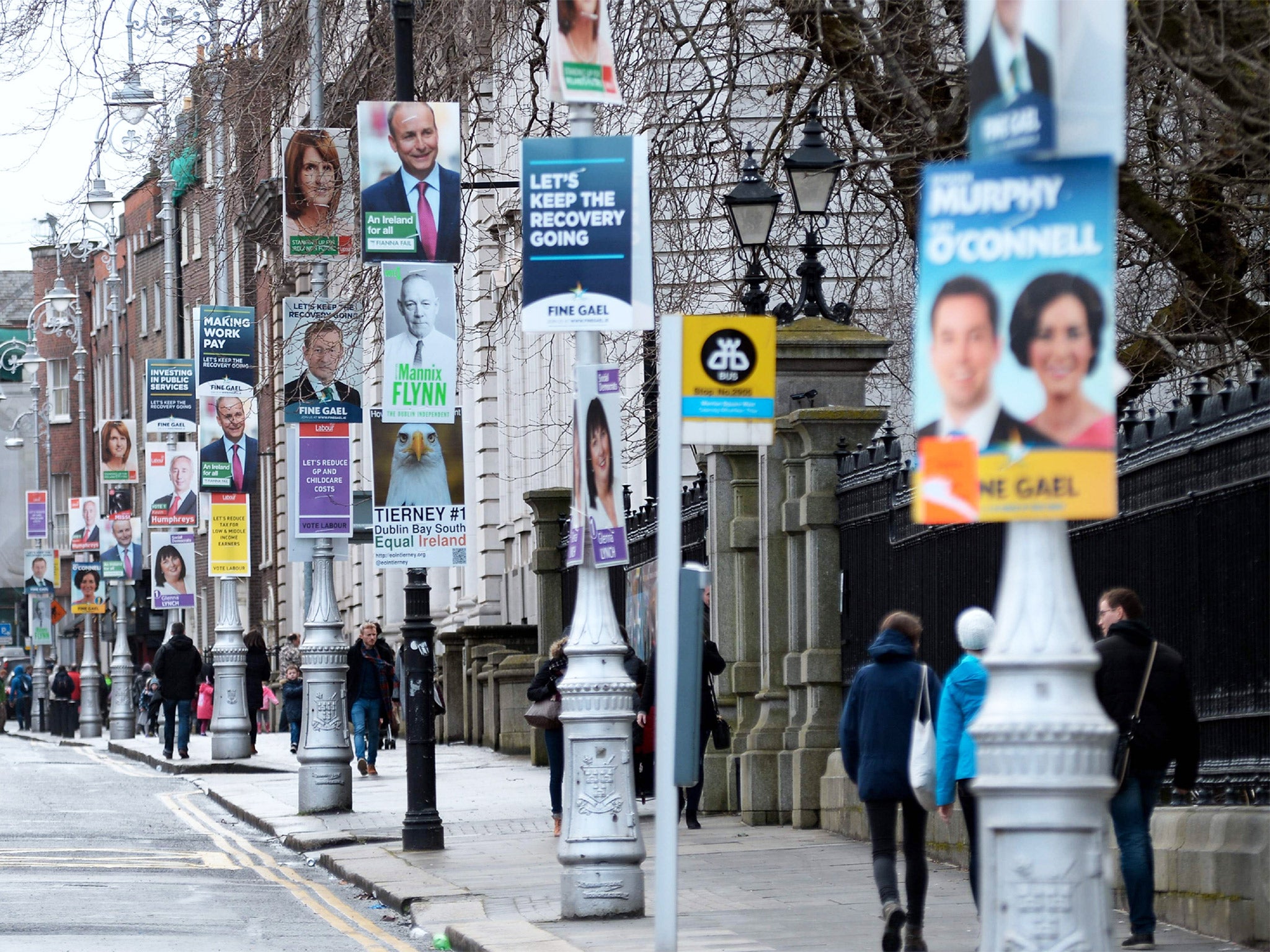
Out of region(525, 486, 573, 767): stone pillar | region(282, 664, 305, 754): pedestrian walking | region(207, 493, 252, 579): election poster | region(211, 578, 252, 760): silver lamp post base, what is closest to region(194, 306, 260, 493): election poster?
region(207, 493, 252, 579): election poster

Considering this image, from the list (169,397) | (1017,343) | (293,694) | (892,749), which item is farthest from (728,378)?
(169,397)

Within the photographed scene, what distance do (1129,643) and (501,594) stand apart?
24267 mm

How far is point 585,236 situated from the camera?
12.2 metres

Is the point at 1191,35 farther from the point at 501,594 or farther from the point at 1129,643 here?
the point at 501,594

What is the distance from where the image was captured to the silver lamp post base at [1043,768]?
6.01 metres

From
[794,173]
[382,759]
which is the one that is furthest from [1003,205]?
[382,759]

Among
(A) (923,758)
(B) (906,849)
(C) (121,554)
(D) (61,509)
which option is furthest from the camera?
(D) (61,509)

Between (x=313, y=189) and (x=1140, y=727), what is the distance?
11.8 metres

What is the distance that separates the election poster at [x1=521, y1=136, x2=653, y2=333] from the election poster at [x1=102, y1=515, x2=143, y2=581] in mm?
33148

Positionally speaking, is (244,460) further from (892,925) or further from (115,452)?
(892,925)

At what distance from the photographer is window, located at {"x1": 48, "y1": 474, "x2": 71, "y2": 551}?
8888 cm

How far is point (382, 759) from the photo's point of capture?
3097 cm

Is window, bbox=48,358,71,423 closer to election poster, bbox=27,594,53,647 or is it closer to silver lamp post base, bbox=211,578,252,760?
election poster, bbox=27,594,53,647

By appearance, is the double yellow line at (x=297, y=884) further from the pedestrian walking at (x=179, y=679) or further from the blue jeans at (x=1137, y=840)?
the pedestrian walking at (x=179, y=679)
